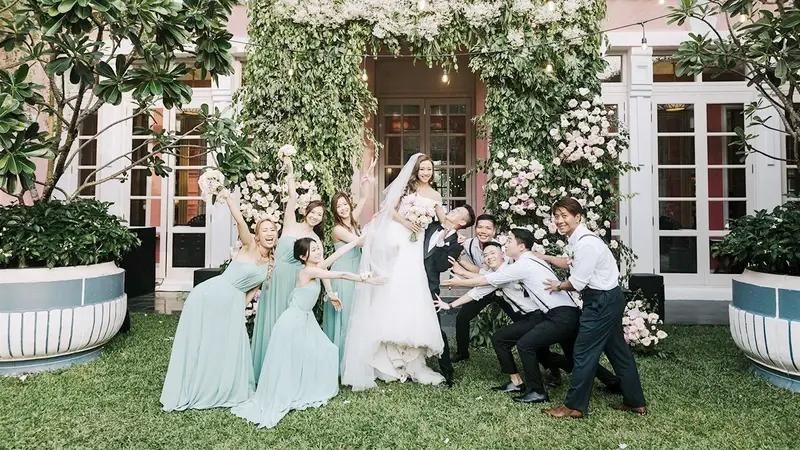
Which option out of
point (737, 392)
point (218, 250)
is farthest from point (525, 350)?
point (218, 250)

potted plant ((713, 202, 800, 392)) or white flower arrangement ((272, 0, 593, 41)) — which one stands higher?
white flower arrangement ((272, 0, 593, 41))

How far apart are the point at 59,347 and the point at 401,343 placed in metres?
2.76

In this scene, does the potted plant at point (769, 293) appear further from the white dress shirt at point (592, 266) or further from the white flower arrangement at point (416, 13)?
the white flower arrangement at point (416, 13)

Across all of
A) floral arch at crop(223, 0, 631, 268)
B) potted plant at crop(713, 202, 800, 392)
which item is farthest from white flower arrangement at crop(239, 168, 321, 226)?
potted plant at crop(713, 202, 800, 392)

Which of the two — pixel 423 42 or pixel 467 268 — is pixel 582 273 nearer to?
pixel 467 268

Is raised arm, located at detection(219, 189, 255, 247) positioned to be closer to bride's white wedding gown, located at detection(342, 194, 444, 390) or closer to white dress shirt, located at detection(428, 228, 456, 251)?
bride's white wedding gown, located at detection(342, 194, 444, 390)

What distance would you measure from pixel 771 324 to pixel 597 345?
149 centimetres

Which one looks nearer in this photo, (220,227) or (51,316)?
(51,316)

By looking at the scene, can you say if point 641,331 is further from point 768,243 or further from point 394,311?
point 394,311

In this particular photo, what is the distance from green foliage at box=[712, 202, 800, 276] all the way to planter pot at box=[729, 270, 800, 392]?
4.6 inches

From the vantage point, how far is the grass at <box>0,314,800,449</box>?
2.89 meters

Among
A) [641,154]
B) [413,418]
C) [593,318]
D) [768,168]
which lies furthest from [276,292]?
[768,168]

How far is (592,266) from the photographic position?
10.3 feet

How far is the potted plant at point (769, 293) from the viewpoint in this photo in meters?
3.55
